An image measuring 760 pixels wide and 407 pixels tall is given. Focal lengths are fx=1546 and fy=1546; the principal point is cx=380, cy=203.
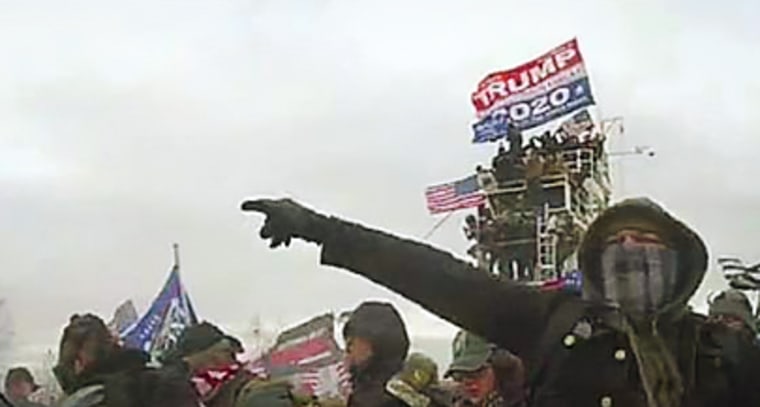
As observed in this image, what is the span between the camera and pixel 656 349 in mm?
3672

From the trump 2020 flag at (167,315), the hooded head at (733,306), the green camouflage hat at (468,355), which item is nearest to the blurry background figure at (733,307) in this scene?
the hooded head at (733,306)

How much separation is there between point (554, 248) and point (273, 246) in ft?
59.3

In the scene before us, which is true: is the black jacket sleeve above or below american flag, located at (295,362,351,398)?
above

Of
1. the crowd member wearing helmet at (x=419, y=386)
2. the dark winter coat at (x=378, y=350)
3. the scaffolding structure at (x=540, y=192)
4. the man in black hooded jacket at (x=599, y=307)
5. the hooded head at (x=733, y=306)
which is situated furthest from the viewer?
the scaffolding structure at (x=540, y=192)

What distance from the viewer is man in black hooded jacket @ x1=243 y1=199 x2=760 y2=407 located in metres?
3.68

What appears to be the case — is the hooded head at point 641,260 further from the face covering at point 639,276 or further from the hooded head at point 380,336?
the hooded head at point 380,336

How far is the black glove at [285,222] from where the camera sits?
12.3 ft

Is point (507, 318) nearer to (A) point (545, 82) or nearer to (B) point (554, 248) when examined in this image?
(B) point (554, 248)

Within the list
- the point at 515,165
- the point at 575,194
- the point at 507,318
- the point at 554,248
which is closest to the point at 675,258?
the point at 507,318

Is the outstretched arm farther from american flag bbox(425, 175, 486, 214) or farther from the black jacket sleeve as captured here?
american flag bbox(425, 175, 486, 214)

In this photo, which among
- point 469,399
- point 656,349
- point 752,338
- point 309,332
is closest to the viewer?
point 656,349

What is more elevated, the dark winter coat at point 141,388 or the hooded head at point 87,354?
the hooded head at point 87,354

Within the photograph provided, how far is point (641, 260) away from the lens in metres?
3.69

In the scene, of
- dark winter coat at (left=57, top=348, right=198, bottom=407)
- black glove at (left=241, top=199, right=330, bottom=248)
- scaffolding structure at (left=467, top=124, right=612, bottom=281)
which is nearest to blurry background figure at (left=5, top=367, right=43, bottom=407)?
dark winter coat at (left=57, top=348, right=198, bottom=407)
